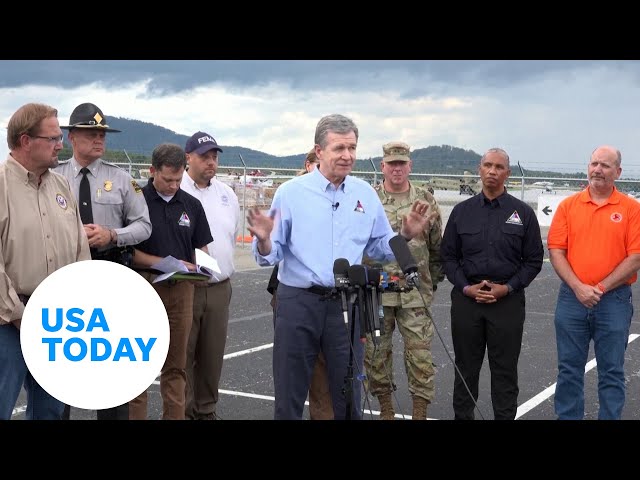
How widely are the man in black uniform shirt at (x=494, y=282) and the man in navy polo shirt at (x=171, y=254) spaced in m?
1.99

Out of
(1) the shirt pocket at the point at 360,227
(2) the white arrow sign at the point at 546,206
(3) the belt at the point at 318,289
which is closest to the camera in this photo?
(3) the belt at the point at 318,289

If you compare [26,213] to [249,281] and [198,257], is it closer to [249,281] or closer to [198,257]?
[198,257]

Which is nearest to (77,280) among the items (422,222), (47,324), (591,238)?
(47,324)

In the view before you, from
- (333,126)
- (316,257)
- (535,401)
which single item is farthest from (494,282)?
(333,126)

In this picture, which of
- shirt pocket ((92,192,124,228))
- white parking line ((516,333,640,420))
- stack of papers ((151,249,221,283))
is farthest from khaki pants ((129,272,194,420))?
white parking line ((516,333,640,420))

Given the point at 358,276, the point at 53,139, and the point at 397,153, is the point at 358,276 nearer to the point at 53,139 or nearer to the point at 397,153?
the point at 53,139

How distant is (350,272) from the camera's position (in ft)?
11.4

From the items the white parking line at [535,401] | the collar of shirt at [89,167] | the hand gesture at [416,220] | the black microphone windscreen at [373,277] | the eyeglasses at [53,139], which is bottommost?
the white parking line at [535,401]

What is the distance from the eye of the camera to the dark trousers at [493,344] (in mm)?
5445

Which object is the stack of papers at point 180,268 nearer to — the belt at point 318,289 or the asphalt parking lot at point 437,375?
the belt at point 318,289

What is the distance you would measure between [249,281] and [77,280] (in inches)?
419

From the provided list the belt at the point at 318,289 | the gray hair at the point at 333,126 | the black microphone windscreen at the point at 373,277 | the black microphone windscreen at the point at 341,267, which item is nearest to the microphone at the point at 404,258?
the black microphone windscreen at the point at 373,277

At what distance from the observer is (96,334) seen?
3357 mm

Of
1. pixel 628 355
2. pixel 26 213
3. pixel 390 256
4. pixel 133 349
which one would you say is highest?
pixel 26 213
